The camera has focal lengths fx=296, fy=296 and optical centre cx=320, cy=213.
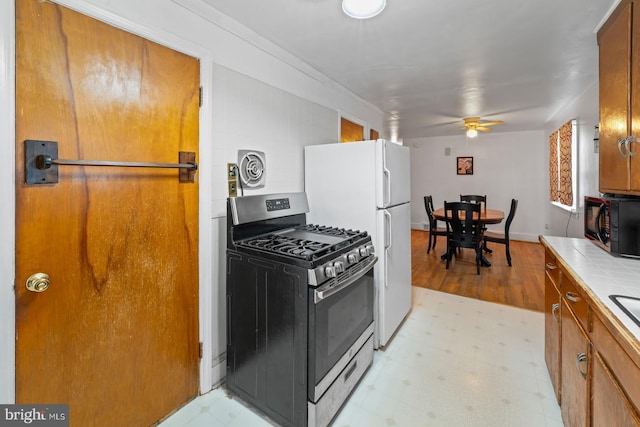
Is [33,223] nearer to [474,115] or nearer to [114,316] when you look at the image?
[114,316]

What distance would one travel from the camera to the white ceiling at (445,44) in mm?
1749

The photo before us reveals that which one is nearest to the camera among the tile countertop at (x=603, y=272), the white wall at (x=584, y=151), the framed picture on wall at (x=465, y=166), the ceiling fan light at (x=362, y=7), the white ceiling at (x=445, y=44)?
the tile countertop at (x=603, y=272)

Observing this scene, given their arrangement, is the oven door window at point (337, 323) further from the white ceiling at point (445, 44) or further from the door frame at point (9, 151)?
the white ceiling at point (445, 44)

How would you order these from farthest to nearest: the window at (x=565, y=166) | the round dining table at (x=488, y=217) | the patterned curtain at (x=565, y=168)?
the round dining table at (x=488, y=217)
the patterned curtain at (x=565, y=168)
the window at (x=565, y=166)

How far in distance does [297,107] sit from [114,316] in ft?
6.37

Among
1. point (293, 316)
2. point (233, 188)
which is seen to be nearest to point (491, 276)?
point (293, 316)

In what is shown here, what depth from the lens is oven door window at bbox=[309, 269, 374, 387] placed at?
1469mm

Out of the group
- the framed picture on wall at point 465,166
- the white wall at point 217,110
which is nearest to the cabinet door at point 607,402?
the white wall at point 217,110

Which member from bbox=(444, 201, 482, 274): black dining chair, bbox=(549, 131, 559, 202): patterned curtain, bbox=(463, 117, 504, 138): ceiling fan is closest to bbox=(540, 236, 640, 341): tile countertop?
bbox=(444, 201, 482, 274): black dining chair

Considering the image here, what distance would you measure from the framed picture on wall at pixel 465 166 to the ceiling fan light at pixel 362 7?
233 inches

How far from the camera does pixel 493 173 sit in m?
6.56

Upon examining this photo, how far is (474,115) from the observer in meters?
4.59

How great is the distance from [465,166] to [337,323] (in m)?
6.32

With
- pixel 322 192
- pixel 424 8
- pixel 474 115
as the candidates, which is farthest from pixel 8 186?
pixel 474 115
